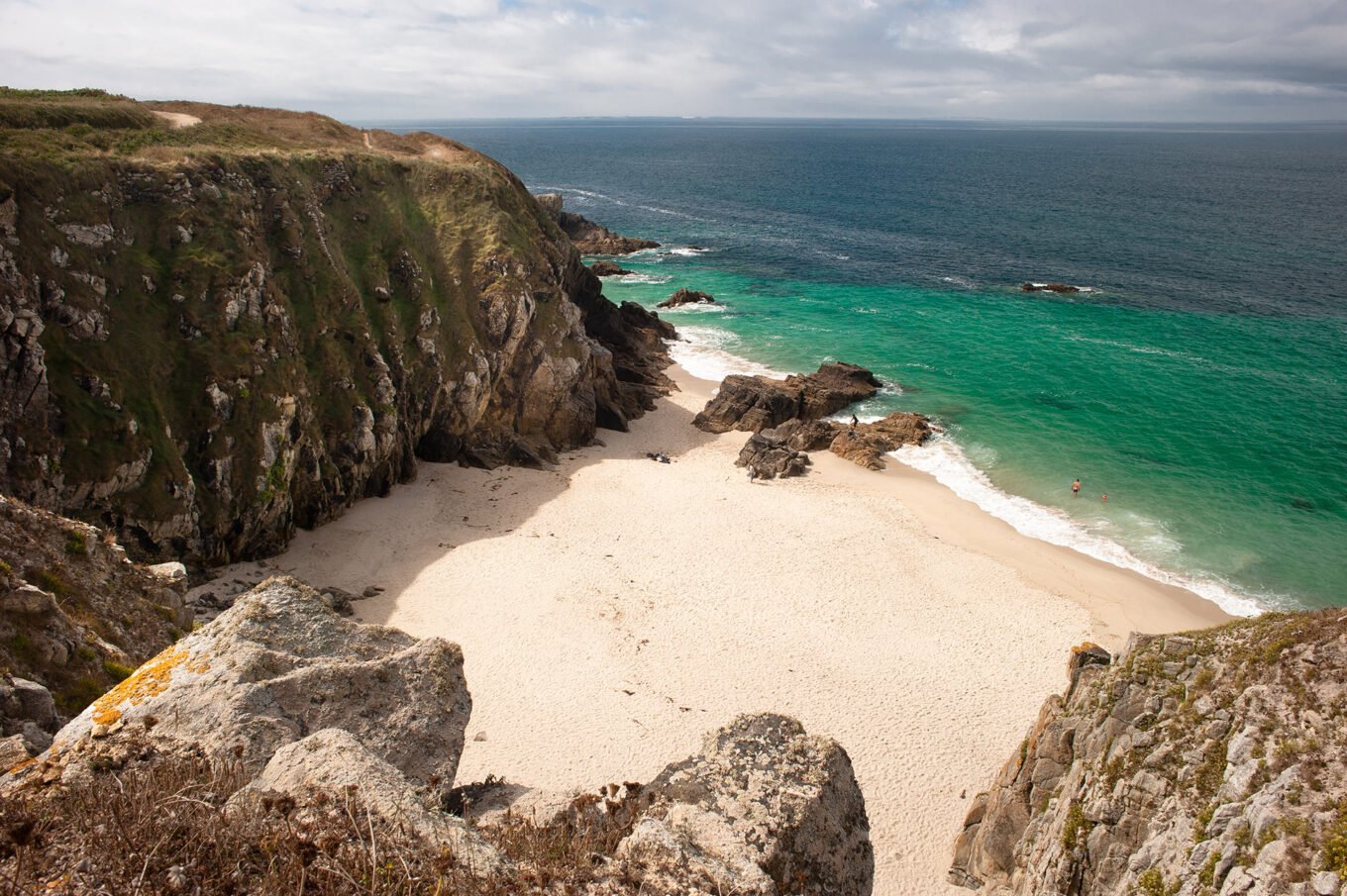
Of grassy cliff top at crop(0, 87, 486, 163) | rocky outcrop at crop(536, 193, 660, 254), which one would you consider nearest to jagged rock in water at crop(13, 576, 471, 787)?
grassy cliff top at crop(0, 87, 486, 163)

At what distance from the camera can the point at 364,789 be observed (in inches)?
285

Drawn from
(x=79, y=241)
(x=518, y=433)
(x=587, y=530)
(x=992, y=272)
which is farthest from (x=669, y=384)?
(x=992, y=272)

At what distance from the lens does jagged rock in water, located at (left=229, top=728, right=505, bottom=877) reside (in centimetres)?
693

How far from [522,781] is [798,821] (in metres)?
11.7

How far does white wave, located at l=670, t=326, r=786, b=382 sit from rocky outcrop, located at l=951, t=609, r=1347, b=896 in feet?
135

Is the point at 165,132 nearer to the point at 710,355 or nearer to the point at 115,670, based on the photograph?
the point at 115,670

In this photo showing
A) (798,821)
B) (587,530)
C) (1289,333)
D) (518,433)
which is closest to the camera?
(798,821)

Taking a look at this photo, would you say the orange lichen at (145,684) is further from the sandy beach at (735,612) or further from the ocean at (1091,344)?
the ocean at (1091,344)

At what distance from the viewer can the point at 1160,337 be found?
6191 cm

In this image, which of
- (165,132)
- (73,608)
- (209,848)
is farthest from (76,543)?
(165,132)

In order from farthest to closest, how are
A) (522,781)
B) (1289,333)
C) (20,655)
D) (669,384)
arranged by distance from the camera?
1. (1289,333)
2. (669,384)
3. (522,781)
4. (20,655)

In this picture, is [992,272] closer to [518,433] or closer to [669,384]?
[669,384]

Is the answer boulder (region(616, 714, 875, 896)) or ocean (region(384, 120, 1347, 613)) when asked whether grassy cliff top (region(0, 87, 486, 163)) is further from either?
boulder (region(616, 714, 875, 896))

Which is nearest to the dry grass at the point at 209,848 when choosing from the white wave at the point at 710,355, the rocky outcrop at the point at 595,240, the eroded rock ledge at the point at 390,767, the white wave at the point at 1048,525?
the eroded rock ledge at the point at 390,767
